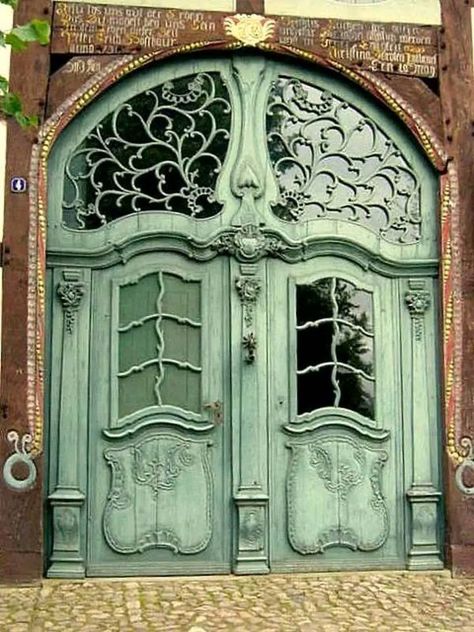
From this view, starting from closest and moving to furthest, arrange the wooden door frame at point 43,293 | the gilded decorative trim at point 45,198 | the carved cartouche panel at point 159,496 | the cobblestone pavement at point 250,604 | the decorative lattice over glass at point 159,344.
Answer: the cobblestone pavement at point 250,604 < the wooden door frame at point 43,293 < the gilded decorative trim at point 45,198 < the carved cartouche panel at point 159,496 < the decorative lattice over glass at point 159,344

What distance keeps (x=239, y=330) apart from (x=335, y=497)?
1255 mm

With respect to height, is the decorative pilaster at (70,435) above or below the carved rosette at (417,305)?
below

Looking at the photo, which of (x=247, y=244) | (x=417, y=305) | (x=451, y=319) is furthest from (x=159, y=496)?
(x=451, y=319)

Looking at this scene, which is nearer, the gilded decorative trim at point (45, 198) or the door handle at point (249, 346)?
the gilded decorative trim at point (45, 198)

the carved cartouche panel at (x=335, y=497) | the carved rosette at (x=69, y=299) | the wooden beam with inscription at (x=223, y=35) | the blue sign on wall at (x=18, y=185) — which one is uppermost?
the wooden beam with inscription at (x=223, y=35)

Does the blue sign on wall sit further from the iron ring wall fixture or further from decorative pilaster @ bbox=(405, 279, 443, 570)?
decorative pilaster @ bbox=(405, 279, 443, 570)

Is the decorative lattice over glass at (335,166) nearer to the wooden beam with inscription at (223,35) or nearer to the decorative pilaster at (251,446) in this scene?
the wooden beam with inscription at (223,35)

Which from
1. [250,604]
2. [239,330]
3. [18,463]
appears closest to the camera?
[250,604]

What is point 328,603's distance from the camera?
5641 mm

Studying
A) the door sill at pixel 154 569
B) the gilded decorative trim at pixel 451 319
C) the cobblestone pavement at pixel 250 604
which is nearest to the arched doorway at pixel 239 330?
the door sill at pixel 154 569

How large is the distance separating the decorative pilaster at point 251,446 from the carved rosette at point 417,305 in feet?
3.41

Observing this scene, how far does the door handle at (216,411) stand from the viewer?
21.1ft

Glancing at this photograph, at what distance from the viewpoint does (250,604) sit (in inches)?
220

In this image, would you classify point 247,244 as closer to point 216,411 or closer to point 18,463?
point 216,411
